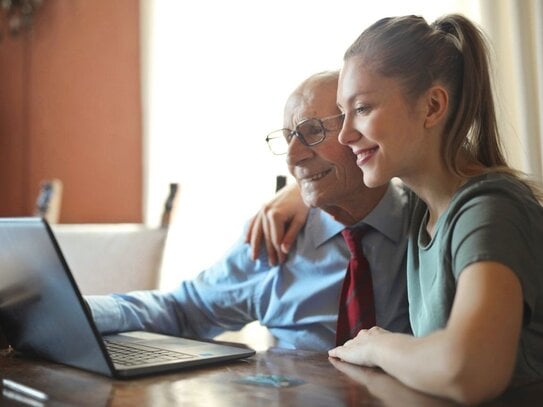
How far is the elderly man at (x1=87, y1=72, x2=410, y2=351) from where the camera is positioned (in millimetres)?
1570

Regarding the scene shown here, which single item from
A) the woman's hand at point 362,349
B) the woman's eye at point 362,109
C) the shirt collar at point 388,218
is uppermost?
the woman's eye at point 362,109

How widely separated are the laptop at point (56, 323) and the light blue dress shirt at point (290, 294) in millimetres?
219

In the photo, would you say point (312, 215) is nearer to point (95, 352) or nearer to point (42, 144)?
point (95, 352)

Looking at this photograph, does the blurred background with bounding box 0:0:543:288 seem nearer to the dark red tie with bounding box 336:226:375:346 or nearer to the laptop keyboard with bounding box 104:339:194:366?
the dark red tie with bounding box 336:226:375:346

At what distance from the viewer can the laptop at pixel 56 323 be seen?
42.9 inches

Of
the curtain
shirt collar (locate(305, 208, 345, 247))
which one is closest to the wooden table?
shirt collar (locate(305, 208, 345, 247))

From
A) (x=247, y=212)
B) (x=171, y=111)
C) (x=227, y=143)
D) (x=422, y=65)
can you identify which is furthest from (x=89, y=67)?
(x=422, y=65)

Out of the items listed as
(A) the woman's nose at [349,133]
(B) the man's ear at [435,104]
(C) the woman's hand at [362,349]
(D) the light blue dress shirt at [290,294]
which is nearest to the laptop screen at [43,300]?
(D) the light blue dress shirt at [290,294]

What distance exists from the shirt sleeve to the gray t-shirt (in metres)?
0.59

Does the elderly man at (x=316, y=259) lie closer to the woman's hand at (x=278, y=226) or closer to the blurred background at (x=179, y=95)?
the woman's hand at (x=278, y=226)

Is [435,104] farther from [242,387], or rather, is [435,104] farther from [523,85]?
[523,85]

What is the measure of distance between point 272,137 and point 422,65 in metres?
0.61

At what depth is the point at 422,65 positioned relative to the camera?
47.8 inches

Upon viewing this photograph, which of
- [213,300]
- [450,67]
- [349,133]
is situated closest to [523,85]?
[450,67]
